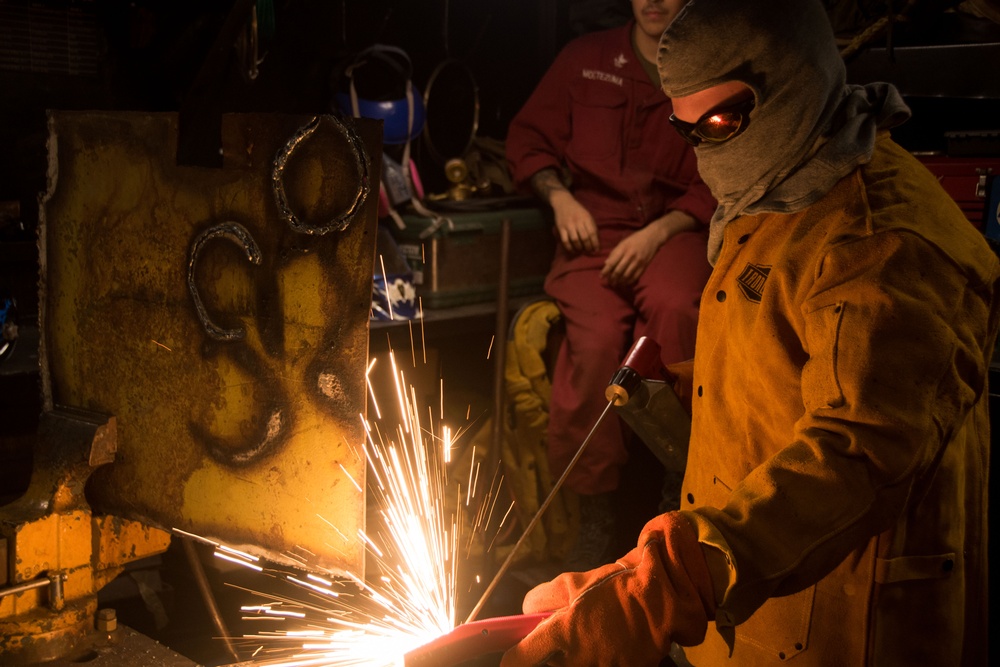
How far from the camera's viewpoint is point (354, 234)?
5.47 feet

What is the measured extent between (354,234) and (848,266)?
2.64 feet

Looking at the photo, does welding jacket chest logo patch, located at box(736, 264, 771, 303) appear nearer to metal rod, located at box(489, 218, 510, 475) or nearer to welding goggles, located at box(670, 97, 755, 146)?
welding goggles, located at box(670, 97, 755, 146)

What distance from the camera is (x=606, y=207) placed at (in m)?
3.90

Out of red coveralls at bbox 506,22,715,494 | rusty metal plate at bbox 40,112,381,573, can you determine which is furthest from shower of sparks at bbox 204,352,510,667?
rusty metal plate at bbox 40,112,381,573

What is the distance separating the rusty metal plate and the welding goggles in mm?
600

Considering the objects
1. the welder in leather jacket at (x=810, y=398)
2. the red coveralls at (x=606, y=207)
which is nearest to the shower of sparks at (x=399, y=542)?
the red coveralls at (x=606, y=207)

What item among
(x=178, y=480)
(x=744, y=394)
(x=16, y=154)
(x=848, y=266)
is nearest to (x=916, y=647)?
(x=744, y=394)

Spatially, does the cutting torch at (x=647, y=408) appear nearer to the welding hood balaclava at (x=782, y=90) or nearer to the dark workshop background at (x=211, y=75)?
the welding hood balaclava at (x=782, y=90)

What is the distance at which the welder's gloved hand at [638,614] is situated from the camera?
4.61 ft

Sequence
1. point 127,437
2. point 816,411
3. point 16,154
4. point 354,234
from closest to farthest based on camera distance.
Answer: point 816,411, point 354,234, point 127,437, point 16,154

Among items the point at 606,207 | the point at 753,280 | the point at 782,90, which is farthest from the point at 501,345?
the point at 782,90

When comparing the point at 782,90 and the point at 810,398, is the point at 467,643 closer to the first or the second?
the point at 810,398

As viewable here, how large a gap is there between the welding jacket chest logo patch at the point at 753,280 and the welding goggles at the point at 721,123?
0.25 meters

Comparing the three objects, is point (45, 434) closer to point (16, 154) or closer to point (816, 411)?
point (816, 411)
